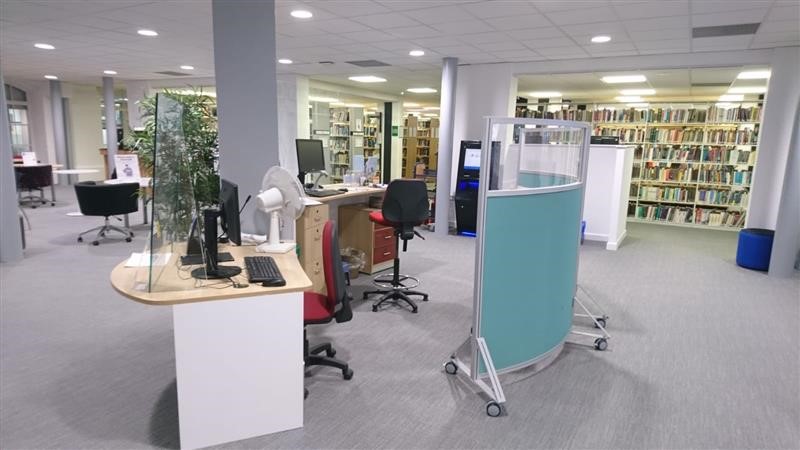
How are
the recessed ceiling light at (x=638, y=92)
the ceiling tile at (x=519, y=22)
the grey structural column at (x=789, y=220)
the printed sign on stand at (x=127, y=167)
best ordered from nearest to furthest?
the ceiling tile at (x=519, y=22) < the grey structural column at (x=789, y=220) < the printed sign on stand at (x=127, y=167) < the recessed ceiling light at (x=638, y=92)

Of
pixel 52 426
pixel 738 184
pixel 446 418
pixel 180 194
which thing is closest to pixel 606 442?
pixel 446 418

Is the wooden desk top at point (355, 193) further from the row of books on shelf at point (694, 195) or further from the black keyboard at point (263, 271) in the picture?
the row of books on shelf at point (694, 195)

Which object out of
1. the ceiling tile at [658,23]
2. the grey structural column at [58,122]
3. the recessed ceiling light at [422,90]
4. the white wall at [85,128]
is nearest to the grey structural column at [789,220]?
the ceiling tile at [658,23]

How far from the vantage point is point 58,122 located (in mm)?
12367

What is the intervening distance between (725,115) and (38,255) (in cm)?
1135

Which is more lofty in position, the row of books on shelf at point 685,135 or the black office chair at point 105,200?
the row of books on shelf at point 685,135

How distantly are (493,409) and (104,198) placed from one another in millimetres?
6088

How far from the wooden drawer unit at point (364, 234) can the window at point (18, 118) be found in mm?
12614

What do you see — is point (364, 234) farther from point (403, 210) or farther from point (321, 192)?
point (403, 210)

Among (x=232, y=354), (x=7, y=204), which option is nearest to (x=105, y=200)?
(x=7, y=204)

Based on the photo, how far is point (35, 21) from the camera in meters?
5.94

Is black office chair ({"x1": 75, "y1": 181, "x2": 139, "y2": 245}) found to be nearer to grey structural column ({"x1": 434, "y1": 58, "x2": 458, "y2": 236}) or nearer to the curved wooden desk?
grey structural column ({"x1": 434, "y1": 58, "x2": 458, "y2": 236})

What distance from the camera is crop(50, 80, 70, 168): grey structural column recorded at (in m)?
12.3

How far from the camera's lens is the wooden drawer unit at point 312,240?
4.01 metres
